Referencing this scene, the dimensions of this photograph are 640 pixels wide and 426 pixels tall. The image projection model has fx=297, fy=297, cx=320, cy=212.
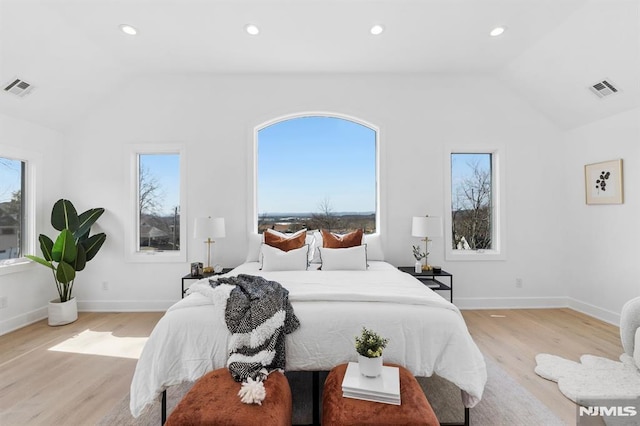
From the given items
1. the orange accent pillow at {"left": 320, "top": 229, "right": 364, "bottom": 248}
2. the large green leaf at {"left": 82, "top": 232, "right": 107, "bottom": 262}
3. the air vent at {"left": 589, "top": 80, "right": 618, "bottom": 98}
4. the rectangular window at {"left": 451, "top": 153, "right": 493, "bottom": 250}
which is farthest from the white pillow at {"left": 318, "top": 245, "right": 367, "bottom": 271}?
the air vent at {"left": 589, "top": 80, "right": 618, "bottom": 98}

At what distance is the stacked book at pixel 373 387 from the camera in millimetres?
1410

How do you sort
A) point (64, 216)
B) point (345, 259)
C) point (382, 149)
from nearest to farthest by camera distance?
point (345, 259)
point (64, 216)
point (382, 149)

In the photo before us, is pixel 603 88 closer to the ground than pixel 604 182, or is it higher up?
higher up

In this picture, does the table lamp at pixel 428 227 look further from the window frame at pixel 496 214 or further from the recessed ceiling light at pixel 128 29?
the recessed ceiling light at pixel 128 29

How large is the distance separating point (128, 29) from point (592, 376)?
5.17 m

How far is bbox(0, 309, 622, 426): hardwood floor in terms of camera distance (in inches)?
78.2

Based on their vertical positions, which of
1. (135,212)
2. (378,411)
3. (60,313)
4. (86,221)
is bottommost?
(60,313)

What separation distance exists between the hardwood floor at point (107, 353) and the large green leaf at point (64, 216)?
45.1 inches

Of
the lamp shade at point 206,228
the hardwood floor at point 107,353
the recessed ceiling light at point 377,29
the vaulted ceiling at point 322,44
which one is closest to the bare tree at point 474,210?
the hardwood floor at point 107,353

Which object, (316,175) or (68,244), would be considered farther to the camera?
(316,175)

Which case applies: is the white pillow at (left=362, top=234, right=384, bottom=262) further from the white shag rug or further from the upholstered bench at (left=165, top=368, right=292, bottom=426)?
the upholstered bench at (left=165, top=368, right=292, bottom=426)

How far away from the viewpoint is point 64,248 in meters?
3.37

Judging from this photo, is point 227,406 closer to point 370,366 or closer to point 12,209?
point 370,366

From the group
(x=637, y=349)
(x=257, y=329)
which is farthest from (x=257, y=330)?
(x=637, y=349)
